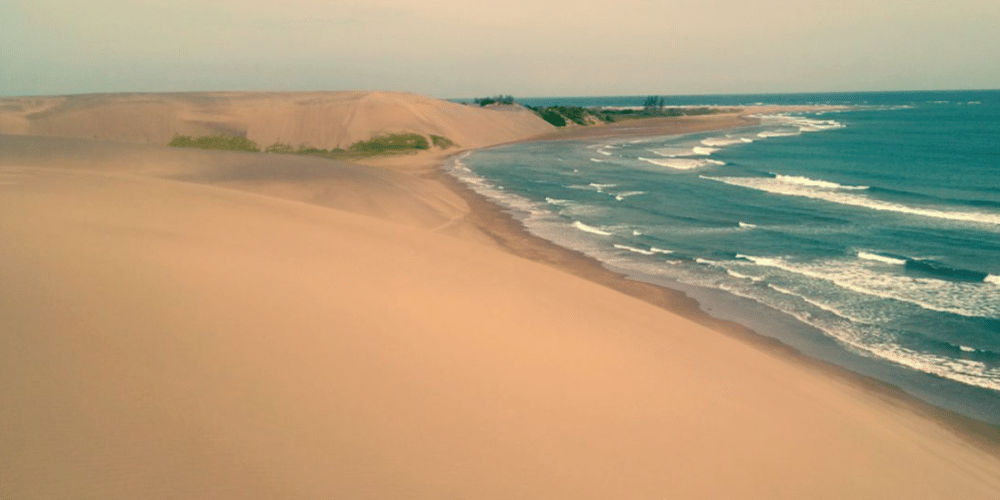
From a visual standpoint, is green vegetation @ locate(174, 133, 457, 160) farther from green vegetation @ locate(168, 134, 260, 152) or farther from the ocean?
the ocean

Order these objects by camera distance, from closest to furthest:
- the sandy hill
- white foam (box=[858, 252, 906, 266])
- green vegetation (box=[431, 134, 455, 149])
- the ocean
A: the ocean, white foam (box=[858, 252, 906, 266]), the sandy hill, green vegetation (box=[431, 134, 455, 149])

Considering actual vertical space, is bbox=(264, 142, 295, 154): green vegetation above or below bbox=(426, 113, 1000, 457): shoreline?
above

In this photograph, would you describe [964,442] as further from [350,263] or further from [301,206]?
[301,206]

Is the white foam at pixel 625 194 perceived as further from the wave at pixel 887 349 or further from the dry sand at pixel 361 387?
the dry sand at pixel 361 387

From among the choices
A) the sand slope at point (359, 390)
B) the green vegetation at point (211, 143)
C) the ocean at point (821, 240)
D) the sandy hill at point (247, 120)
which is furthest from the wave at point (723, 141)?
the sand slope at point (359, 390)

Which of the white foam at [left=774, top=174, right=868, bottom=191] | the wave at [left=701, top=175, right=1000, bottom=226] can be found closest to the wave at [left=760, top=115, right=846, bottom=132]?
the white foam at [left=774, top=174, right=868, bottom=191]

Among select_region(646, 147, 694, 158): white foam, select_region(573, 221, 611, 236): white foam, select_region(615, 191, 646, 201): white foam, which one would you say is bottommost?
select_region(573, 221, 611, 236): white foam

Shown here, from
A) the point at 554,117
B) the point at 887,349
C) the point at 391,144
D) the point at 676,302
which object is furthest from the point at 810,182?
the point at 554,117
